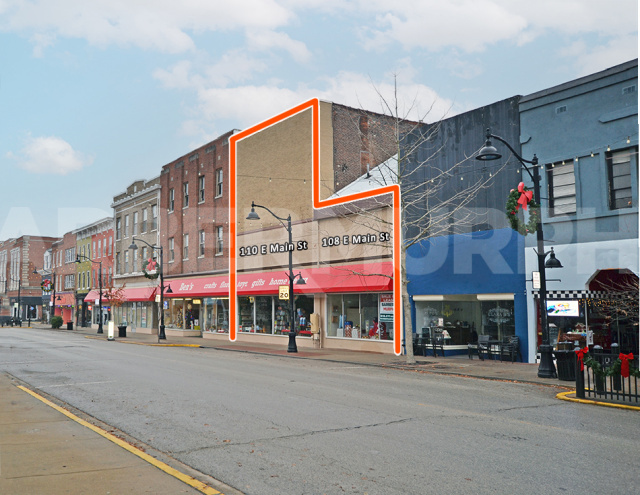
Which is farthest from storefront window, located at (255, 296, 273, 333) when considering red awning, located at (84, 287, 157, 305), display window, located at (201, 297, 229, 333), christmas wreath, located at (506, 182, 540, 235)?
christmas wreath, located at (506, 182, 540, 235)

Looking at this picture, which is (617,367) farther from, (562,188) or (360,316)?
(360,316)

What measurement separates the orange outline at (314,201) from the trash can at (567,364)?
6.73 meters

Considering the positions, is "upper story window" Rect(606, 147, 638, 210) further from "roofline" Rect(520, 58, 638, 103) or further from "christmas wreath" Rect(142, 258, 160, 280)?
"christmas wreath" Rect(142, 258, 160, 280)

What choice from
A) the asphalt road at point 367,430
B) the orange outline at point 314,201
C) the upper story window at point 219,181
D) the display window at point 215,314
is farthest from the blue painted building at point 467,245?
the upper story window at point 219,181

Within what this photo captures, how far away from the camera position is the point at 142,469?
6.75m

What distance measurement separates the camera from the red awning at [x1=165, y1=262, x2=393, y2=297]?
2528cm

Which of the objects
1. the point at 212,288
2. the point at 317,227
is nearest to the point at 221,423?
the point at 317,227

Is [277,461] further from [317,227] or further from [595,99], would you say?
[317,227]

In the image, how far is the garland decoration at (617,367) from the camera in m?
12.0

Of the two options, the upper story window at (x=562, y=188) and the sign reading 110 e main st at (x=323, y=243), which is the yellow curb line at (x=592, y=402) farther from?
the sign reading 110 e main st at (x=323, y=243)

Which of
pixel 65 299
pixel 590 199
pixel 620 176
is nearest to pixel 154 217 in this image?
pixel 65 299

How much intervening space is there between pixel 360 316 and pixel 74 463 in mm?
20761

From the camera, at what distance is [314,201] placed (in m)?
29.6

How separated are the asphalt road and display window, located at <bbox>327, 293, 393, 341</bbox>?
28.5 ft
